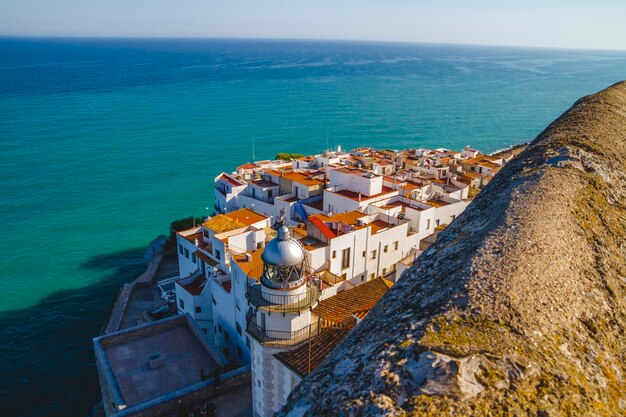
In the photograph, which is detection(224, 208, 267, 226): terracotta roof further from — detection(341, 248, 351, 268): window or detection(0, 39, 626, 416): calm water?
detection(0, 39, 626, 416): calm water

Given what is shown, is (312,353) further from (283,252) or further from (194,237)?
(194,237)

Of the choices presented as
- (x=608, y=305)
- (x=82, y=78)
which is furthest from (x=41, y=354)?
(x=82, y=78)

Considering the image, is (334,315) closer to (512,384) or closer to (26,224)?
(512,384)

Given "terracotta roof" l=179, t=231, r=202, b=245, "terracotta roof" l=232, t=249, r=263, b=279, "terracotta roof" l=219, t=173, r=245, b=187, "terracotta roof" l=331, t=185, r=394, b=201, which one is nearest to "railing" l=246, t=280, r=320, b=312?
"terracotta roof" l=232, t=249, r=263, b=279

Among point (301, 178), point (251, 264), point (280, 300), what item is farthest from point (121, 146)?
point (280, 300)

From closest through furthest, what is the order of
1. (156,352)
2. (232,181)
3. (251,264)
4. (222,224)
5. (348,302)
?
(348,302) → (251,264) → (156,352) → (222,224) → (232,181)
